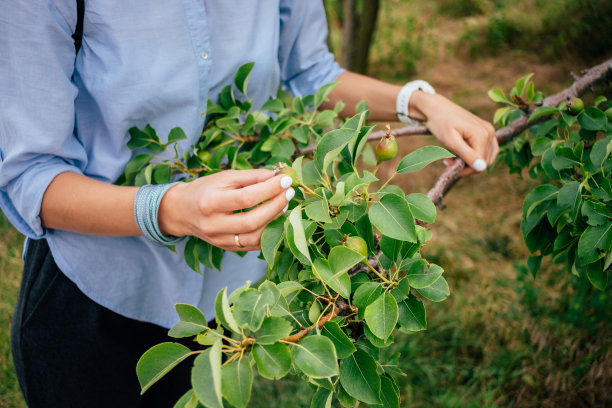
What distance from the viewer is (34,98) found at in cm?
96

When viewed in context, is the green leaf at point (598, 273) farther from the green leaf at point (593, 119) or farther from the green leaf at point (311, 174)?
the green leaf at point (311, 174)

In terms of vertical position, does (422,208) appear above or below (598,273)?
above

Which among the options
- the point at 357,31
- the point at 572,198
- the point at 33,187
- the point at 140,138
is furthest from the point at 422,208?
the point at 357,31

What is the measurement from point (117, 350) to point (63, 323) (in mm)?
175

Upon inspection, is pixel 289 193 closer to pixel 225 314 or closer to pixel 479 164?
pixel 225 314

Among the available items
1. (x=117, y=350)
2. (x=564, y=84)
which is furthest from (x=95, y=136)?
(x=564, y=84)

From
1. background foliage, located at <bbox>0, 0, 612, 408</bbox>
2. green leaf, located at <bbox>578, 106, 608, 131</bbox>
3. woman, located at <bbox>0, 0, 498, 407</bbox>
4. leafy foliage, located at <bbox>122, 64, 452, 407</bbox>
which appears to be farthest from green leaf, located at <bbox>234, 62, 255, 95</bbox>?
background foliage, located at <bbox>0, 0, 612, 408</bbox>

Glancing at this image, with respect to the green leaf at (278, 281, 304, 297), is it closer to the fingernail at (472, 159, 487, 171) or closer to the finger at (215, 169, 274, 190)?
the finger at (215, 169, 274, 190)

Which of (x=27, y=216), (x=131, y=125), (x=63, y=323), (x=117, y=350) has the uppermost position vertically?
(x=131, y=125)

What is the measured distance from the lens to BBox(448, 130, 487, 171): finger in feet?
3.85

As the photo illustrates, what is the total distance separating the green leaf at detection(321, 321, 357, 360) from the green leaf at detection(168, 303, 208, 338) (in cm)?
19

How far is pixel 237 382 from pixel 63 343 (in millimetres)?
888

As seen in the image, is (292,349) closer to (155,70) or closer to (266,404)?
(155,70)

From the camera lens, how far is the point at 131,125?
115 centimetres
